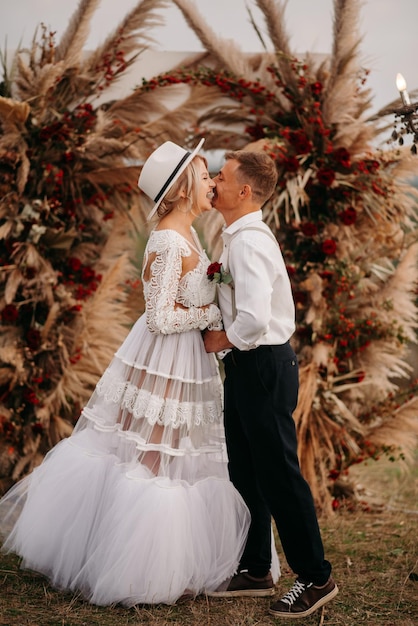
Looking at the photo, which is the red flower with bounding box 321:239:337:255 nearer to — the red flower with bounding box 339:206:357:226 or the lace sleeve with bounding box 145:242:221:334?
the red flower with bounding box 339:206:357:226

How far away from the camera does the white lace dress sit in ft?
9.46

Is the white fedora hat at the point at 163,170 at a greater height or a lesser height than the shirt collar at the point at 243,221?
greater

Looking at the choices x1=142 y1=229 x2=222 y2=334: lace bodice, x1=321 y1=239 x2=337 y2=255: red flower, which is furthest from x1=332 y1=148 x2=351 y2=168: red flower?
x1=142 y1=229 x2=222 y2=334: lace bodice

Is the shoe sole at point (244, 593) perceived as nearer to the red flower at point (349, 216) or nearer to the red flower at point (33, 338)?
the red flower at point (33, 338)

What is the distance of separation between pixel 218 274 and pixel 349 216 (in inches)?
75.0

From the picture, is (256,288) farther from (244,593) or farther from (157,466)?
(244,593)

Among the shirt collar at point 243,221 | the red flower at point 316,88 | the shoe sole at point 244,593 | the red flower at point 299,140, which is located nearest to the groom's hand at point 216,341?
the shirt collar at point 243,221

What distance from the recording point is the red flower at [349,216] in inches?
180

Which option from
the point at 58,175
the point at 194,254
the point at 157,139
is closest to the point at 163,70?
the point at 157,139

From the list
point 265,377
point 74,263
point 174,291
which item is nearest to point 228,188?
point 174,291

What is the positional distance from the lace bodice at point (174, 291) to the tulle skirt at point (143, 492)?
0.41ft

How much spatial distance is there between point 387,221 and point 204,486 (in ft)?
7.95

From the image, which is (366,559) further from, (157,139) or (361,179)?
(157,139)

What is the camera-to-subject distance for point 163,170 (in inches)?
120
